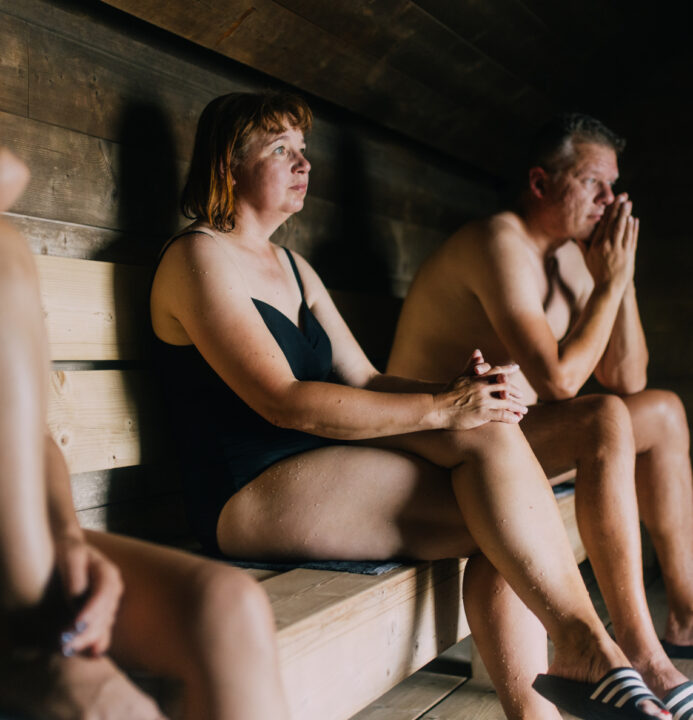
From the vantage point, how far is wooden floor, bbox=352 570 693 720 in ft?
4.87

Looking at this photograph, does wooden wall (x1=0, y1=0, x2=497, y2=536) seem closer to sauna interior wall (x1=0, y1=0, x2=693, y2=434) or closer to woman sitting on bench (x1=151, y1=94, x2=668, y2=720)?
sauna interior wall (x1=0, y1=0, x2=693, y2=434)

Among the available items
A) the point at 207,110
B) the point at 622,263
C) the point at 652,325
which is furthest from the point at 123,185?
the point at 652,325

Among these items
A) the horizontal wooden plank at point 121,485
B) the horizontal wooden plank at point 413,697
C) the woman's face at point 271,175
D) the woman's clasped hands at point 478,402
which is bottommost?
the horizontal wooden plank at point 413,697

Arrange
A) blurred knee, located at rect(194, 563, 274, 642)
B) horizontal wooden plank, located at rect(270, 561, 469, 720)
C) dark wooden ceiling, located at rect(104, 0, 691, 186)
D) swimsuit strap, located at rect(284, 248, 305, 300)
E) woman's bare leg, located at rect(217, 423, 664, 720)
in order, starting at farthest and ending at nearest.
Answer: dark wooden ceiling, located at rect(104, 0, 691, 186), swimsuit strap, located at rect(284, 248, 305, 300), woman's bare leg, located at rect(217, 423, 664, 720), horizontal wooden plank, located at rect(270, 561, 469, 720), blurred knee, located at rect(194, 563, 274, 642)

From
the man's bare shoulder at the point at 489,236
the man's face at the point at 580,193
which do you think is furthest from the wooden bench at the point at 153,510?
the man's face at the point at 580,193

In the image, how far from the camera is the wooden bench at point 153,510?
0.95 meters

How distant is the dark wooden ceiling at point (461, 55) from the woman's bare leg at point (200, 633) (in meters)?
1.09

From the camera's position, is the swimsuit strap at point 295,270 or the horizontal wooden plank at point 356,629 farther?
the swimsuit strap at point 295,270

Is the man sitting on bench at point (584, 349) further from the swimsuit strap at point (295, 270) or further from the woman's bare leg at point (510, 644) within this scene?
the swimsuit strap at point (295, 270)

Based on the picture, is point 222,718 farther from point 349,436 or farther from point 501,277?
point 501,277

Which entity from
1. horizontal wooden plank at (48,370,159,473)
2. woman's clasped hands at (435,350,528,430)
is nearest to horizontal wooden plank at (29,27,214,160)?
horizontal wooden plank at (48,370,159,473)

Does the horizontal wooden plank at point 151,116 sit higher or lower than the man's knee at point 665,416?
higher

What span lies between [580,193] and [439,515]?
0.99 m

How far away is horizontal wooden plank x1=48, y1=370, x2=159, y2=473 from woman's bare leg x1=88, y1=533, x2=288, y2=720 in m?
0.65
